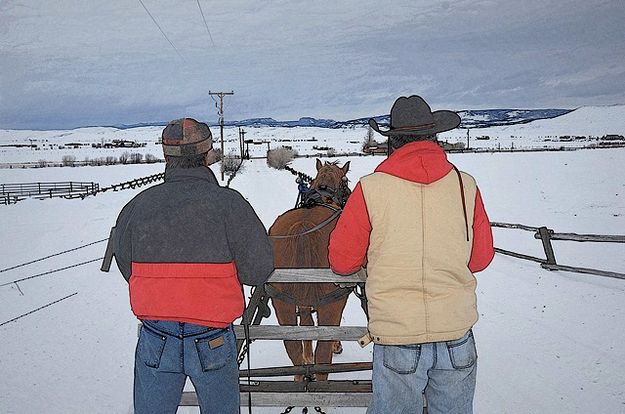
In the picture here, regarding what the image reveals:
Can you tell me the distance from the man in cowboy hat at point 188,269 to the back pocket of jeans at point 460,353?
0.99 meters

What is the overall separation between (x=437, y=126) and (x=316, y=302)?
244cm

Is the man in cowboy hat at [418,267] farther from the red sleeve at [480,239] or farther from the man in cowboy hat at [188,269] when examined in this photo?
the man in cowboy hat at [188,269]

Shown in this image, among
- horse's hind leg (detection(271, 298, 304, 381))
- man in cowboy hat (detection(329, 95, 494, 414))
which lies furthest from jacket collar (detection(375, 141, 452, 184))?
horse's hind leg (detection(271, 298, 304, 381))

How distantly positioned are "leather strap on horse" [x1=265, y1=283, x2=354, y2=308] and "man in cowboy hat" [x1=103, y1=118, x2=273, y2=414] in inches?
76.8

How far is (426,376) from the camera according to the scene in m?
Result: 2.44

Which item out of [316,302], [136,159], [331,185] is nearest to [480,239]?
[316,302]

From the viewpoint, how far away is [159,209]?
7.94 ft

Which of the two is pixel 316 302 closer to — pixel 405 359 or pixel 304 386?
pixel 304 386

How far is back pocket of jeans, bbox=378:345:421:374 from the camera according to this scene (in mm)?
2391

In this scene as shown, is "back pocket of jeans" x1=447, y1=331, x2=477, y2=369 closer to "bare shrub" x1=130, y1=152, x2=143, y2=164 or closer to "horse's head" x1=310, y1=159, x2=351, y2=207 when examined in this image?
"horse's head" x1=310, y1=159, x2=351, y2=207

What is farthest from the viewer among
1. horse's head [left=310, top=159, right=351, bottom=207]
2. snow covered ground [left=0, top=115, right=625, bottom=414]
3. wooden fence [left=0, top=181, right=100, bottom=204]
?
wooden fence [left=0, top=181, right=100, bottom=204]

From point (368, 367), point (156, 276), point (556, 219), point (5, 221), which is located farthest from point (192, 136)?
point (5, 221)

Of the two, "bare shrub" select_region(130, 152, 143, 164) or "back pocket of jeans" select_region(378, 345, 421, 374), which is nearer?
"back pocket of jeans" select_region(378, 345, 421, 374)

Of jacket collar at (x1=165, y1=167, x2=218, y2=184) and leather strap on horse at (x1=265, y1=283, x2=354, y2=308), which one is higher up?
jacket collar at (x1=165, y1=167, x2=218, y2=184)
